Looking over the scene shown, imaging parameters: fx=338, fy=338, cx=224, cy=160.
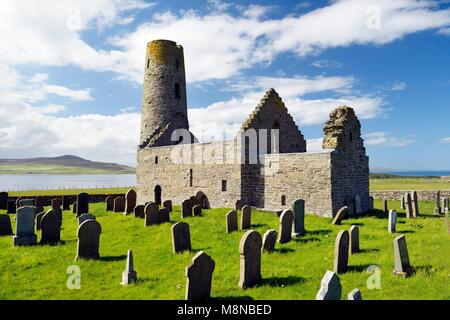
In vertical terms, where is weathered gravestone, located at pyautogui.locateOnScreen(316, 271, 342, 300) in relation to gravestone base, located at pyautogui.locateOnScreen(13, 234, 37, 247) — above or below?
above

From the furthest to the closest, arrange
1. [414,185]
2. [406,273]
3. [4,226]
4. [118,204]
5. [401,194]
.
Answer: [414,185]
[401,194]
[118,204]
[4,226]
[406,273]

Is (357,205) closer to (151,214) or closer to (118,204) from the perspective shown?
(151,214)

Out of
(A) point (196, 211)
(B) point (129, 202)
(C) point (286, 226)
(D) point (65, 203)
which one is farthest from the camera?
(D) point (65, 203)

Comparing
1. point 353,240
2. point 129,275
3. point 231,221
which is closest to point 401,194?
point 231,221

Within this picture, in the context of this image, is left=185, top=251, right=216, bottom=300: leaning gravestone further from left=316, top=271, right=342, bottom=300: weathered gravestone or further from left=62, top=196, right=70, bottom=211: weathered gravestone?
left=62, top=196, right=70, bottom=211: weathered gravestone

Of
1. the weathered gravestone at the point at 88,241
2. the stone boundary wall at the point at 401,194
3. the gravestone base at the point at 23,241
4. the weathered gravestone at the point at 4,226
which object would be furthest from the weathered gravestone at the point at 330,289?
the stone boundary wall at the point at 401,194

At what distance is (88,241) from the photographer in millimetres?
9836

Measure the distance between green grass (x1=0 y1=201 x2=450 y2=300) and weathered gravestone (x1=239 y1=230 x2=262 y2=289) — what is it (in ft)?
0.82

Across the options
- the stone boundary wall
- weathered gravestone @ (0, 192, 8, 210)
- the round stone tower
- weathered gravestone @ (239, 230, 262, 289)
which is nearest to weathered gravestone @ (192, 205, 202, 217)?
weathered gravestone @ (239, 230, 262, 289)

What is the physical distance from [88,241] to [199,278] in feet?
16.2

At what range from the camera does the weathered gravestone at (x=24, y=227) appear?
11.4 metres

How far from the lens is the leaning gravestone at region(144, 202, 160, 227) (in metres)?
14.8

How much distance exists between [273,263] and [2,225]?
11272 millimetres
